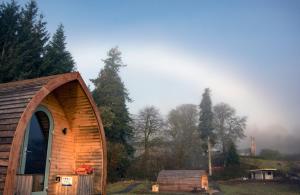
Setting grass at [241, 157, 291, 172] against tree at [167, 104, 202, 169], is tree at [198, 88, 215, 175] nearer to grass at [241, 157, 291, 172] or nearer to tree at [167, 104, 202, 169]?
tree at [167, 104, 202, 169]

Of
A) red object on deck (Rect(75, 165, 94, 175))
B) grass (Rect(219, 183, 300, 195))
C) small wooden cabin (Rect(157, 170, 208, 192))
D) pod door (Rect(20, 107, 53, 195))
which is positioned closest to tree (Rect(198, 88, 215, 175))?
grass (Rect(219, 183, 300, 195))

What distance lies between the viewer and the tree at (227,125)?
47906 mm

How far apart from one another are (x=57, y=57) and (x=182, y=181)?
734 inches

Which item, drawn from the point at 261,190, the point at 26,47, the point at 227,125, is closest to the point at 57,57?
the point at 26,47

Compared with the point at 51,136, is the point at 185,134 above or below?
above

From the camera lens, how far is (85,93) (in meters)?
8.28

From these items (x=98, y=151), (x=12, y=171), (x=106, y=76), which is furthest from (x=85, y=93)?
(x=106, y=76)

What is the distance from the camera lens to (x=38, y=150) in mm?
7793

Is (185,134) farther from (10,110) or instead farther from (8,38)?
(10,110)

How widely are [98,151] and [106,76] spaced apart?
91.1 feet

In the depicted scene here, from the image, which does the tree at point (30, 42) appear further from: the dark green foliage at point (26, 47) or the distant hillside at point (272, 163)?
the distant hillside at point (272, 163)

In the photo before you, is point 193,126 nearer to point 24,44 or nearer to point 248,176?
point 248,176

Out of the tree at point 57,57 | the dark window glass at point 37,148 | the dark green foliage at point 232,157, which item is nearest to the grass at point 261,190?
the dark green foliage at point 232,157

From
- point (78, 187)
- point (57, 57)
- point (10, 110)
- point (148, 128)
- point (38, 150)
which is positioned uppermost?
point (57, 57)
